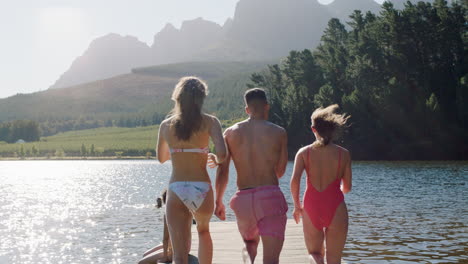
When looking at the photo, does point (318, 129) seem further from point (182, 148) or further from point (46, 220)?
point (46, 220)

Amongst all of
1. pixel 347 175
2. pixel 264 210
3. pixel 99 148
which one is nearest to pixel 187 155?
pixel 264 210

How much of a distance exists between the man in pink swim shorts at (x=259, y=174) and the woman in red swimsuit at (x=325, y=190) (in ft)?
1.04

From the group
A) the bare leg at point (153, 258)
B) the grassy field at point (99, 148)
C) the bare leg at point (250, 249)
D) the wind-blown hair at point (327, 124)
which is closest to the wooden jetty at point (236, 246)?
the bare leg at point (153, 258)

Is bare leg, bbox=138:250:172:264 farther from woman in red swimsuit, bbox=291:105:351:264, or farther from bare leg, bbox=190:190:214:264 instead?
woman in red swimsuit, bbox=291:105:351:264

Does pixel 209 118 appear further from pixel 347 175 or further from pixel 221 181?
pixel 347 175

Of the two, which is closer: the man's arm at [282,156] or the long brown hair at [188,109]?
the long brown hair at [188,109]

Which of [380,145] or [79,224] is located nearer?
[79,224]

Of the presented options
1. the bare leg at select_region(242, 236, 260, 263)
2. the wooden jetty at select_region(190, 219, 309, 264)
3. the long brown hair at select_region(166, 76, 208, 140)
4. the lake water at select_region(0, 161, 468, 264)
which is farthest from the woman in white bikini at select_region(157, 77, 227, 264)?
the lake water at select_region(0, 161, 468, 264)

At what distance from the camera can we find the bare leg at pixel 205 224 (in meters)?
6.05

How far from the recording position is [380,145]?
68125 millimetres

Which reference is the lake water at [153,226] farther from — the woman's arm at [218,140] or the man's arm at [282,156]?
the woman's arm at [218,140]

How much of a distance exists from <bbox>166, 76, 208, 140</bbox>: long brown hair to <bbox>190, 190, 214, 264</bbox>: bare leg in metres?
0.73

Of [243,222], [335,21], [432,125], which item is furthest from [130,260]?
[335,21]

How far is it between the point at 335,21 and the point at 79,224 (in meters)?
64.0
